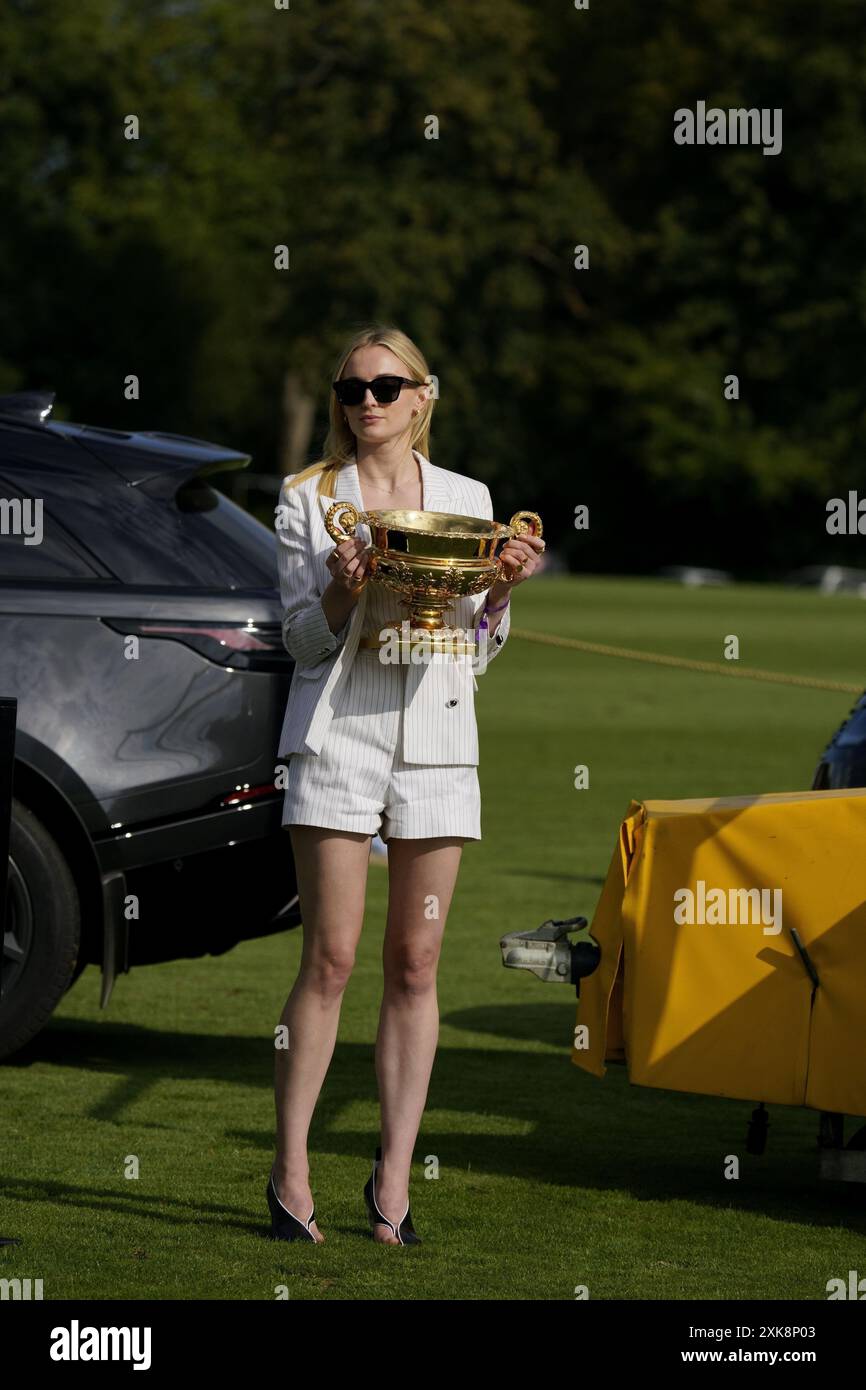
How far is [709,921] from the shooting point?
210 inches

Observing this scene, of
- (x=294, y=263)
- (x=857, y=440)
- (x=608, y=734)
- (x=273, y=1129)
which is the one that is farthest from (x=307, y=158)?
(x=273, y=1129)

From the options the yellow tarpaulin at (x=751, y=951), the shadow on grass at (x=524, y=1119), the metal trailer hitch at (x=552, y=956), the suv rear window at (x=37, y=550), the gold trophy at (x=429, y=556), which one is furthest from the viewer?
the suv rear window at (x=37, y=550)

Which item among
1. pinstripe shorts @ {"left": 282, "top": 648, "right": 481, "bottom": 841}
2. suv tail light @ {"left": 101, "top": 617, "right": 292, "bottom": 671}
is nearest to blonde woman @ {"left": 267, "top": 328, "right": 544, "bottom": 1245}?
pinstripe shorts @ {"left": 282, "top": 648, "right": 481, "bottom": 841}

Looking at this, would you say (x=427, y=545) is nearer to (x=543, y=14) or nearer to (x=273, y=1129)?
(x=273, y=1129)

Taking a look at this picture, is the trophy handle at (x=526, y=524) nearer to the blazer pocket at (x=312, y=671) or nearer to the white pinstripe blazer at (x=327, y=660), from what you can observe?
the white pinstripe blazer at (x=327, y=660)

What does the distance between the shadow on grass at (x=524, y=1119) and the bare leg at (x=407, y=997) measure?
401mm

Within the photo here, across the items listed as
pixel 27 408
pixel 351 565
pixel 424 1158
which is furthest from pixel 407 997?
pixel 27 408

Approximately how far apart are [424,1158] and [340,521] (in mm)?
2014

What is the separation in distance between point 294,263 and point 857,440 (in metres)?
17.6

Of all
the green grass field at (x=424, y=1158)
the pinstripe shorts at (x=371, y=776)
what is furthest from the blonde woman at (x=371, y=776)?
the green grass field at (x=424, y=1158)

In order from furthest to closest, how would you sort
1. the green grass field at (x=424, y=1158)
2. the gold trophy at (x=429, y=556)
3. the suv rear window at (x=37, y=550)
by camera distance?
the suv rear window at (x=37, y=550) → the green grass field at (x=424, y=1158) → the gold trophy at (x=429, y=556)

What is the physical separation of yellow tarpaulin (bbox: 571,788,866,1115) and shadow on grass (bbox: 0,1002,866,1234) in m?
0.50

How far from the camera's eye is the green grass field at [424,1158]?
16.4 ft

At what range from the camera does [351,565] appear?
15.9 feet
